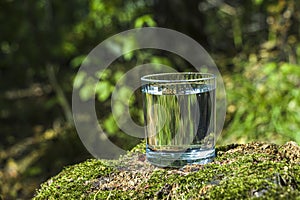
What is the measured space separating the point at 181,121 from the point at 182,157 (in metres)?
0.13

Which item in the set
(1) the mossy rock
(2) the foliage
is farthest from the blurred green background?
(1) the mossy rock

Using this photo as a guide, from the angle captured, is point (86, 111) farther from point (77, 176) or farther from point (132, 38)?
point (77, 176)

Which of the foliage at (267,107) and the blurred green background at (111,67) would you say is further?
the blurred green background at (111,67)

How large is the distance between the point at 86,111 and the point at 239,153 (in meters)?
3.63

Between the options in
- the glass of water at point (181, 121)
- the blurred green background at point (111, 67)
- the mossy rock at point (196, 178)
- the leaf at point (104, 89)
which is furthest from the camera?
the leaf at point (104, 89)

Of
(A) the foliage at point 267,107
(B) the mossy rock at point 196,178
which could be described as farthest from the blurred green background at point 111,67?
(B) the mossy rock at point 196,178

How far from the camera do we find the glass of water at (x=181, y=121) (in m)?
1.71

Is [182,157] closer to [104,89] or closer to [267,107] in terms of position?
[267,107]

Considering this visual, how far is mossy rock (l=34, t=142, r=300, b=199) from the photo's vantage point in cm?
143

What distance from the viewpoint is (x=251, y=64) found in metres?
4.98

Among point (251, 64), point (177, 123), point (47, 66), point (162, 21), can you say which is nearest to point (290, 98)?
point (251, 64)

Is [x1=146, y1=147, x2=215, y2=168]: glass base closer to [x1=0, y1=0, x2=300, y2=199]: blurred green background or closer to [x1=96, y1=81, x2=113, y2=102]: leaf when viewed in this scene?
[x1=0, y1=0, x2=300, y2=199]: blurred green background

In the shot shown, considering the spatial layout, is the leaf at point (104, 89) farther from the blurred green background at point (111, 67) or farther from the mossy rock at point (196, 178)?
the mossy rock at point (196, 178)

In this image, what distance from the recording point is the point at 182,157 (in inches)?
68.0
